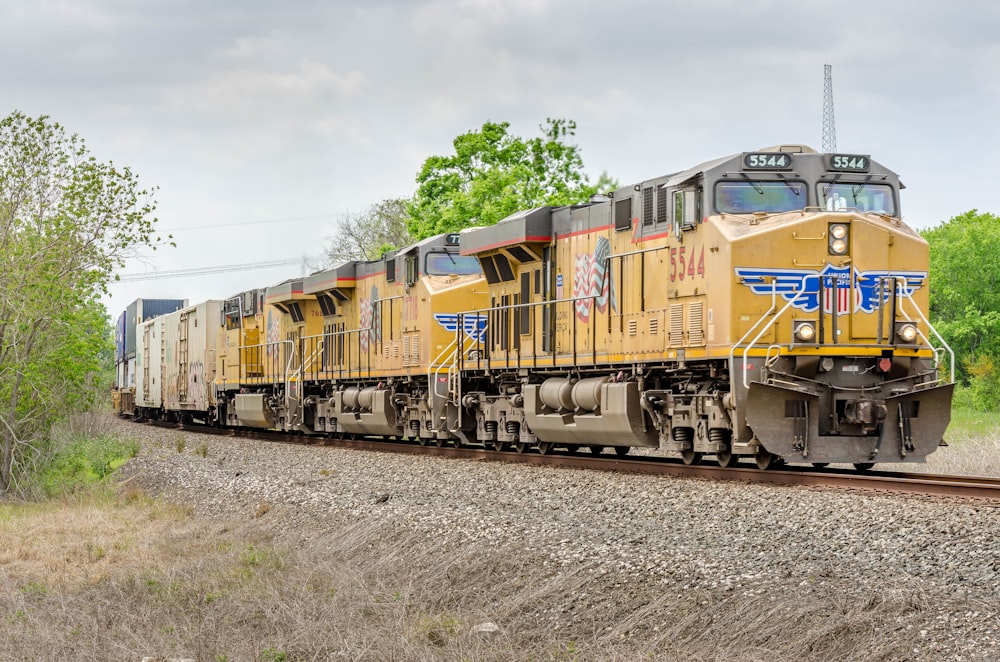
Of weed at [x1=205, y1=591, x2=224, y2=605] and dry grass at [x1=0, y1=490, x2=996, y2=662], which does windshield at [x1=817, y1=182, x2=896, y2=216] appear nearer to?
dry grass at [x1=0, y1=490, x2=996, y2=662]

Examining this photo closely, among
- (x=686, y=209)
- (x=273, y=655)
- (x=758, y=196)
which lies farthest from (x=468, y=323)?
(x=273, y=655)

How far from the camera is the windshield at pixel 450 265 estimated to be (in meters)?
20.1

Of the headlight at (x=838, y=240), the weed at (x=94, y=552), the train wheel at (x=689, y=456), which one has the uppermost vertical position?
the headlight at (x=838, y=240)

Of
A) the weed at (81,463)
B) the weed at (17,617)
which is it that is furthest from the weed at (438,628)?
the weed at (81,463)

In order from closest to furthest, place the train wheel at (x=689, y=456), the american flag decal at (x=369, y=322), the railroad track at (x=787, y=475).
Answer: the railroad track at (x=787, y=475)
the train wheel at (x=689, y=456)
the american flag decal at (x=369, y=322)

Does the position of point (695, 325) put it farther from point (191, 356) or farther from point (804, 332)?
point (191, 356)

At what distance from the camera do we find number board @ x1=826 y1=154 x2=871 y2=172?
12461mm

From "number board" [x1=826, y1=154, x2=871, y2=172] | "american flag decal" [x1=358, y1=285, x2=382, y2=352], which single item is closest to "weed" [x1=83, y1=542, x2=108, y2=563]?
"number board" [x1=826, y1=154, x2=871, y2=172]

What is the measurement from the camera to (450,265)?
66.5 feet

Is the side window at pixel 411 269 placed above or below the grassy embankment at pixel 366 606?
above

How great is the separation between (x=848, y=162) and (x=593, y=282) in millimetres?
3926

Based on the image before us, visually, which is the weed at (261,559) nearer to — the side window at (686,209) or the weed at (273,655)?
the weed at (273,655)

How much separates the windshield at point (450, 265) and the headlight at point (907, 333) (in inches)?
371

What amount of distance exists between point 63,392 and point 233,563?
12.2m
